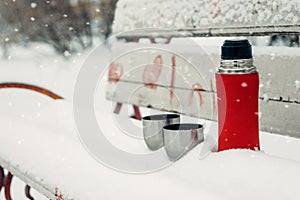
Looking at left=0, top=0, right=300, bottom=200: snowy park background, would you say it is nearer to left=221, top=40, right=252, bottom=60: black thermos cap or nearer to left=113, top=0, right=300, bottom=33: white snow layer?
left=113, top=0, right=300, bottom=33: white snow layer

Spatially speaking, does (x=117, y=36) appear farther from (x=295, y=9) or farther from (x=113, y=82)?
(x=295, y=9)

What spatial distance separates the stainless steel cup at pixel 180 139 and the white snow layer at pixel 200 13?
0.69 meters

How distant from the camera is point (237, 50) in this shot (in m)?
1.07

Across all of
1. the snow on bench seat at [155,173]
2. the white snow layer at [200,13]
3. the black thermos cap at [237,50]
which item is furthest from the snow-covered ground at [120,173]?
the white snow layer at [200,13]

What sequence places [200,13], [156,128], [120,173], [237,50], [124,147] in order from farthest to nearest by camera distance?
1. [200,13]
2. [124,147]
3. [156,128]
4. [120,173]
5. [237,50]

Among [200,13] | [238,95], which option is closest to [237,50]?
[238,95]

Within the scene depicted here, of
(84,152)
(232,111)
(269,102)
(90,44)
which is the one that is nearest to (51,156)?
(84,152)

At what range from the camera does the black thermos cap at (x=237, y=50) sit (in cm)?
107

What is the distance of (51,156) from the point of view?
1.43 metres

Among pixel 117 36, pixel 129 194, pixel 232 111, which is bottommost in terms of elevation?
pixel 129 194

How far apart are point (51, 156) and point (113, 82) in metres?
1.66

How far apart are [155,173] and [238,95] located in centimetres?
28

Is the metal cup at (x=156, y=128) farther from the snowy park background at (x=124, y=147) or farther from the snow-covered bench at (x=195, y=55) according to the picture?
the snow-covered bench at (x=195, y=55)

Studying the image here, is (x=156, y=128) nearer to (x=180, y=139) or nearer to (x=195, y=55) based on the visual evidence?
(x=180, y=139)
